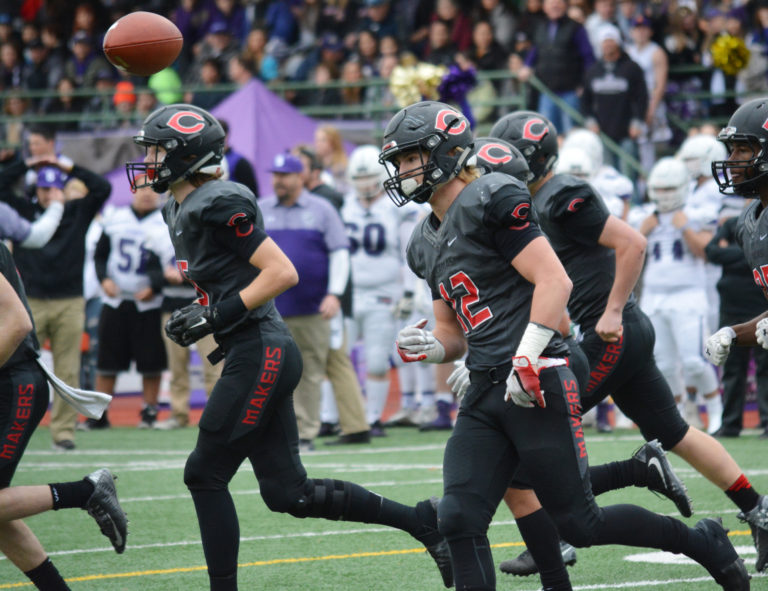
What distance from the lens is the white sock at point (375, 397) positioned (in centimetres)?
1080

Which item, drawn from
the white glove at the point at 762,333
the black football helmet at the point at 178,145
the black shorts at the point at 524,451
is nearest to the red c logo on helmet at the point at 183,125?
the black football helmet at the point at 178,145

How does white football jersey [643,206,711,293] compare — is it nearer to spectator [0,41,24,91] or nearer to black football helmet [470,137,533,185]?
black football helmet [470,137,533,185]

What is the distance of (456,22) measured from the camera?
15.6m

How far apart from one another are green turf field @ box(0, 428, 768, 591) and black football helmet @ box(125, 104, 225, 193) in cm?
167

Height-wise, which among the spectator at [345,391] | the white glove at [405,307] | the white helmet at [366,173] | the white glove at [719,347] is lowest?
the spectator at [345,391]

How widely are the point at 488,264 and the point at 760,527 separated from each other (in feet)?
6.16

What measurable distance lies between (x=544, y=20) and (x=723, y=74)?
85.1 inches

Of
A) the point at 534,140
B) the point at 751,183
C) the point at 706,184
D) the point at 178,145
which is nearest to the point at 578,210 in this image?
the point at 534,140

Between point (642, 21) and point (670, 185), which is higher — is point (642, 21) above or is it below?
above

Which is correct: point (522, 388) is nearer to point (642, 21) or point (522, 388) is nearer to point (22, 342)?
point (22, 342)

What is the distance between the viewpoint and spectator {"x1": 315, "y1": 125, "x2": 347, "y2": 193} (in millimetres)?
12055

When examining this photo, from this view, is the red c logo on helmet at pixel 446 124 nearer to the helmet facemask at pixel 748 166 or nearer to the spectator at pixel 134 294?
the helmet facemask at pixel 748 166

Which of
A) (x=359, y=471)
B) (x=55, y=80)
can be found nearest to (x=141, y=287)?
(x=359, y=471)

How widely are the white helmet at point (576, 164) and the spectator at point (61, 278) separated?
349 centimetres
